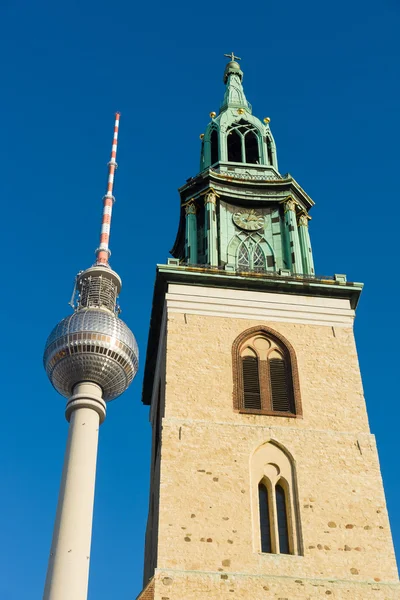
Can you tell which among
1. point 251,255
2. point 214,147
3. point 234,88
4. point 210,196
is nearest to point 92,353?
point 210,196

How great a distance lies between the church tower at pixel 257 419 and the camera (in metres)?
23.9

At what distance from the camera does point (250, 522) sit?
976 inches

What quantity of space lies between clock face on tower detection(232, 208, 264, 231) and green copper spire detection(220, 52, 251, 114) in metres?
8.28

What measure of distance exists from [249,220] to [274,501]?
43.8 ft

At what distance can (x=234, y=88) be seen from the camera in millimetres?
44219

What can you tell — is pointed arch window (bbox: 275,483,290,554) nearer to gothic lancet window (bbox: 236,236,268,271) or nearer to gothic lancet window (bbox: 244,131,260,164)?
gothic lancet window (bbox: 236,236,268,271)

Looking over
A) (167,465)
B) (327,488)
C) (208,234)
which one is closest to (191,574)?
(167,465)

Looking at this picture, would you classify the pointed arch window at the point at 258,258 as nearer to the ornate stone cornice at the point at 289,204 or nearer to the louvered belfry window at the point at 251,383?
the ornate stone cornice at the point at 289,204

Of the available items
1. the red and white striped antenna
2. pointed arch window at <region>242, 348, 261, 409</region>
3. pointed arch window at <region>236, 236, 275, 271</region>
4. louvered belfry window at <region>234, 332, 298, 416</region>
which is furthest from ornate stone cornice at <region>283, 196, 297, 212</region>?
the red and white striped antenna

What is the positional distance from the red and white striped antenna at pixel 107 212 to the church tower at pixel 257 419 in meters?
14.9

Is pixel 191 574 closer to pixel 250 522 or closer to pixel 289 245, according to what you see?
pixel 250 522

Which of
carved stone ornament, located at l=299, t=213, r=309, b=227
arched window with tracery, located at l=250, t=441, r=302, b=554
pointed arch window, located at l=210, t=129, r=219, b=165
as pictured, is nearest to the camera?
arched window with tracery, located at l=250, t=441, r=302, b=554

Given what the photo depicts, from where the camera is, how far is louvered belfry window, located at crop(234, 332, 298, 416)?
28047 mm

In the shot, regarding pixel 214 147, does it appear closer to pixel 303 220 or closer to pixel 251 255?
pixel 303 220
